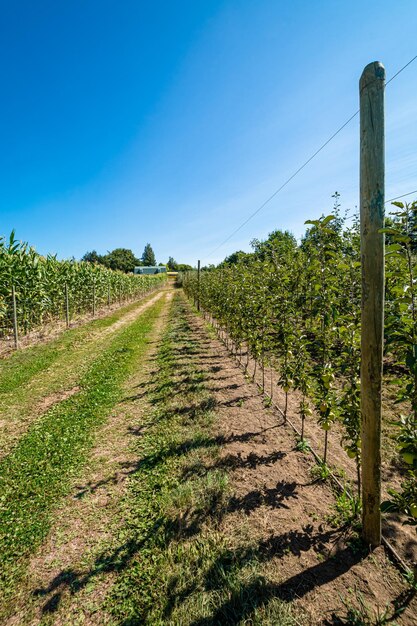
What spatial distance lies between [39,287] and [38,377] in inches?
244

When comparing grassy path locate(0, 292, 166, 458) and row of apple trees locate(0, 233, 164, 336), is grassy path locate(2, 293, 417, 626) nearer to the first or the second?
grassy path locate(0, 292, 166, 458)

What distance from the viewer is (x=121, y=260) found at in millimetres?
97625

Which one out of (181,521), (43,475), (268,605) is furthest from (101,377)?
(268,605)

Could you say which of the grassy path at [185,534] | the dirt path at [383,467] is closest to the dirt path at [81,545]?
the grassy path at [185,534]

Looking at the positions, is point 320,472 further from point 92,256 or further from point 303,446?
point 92,256

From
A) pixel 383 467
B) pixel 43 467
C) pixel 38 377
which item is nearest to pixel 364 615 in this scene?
pixel 383 467

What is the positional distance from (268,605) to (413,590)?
120 cm

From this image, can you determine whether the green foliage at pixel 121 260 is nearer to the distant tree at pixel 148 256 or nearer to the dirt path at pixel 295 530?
the distant tree at pixel 148 256

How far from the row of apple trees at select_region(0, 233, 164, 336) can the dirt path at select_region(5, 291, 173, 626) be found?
8.63 meters

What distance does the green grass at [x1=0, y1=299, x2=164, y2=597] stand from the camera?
8.97 ft

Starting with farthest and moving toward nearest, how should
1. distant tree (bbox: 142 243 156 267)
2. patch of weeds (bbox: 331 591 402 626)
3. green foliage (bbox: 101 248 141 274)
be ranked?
distant tree (bbox: 142 243 156 267)
green foliage (bbox: 101 248 141 274)
patch of weeds (bbox: 331 591 402 626)

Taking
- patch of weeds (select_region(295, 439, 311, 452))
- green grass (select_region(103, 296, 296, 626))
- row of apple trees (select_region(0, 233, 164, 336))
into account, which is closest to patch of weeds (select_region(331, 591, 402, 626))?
green grass (select_region(103, 296, 296, 626))

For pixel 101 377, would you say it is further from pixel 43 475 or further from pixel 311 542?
pixel 311 542

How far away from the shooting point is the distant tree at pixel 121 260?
9481 centimetres
